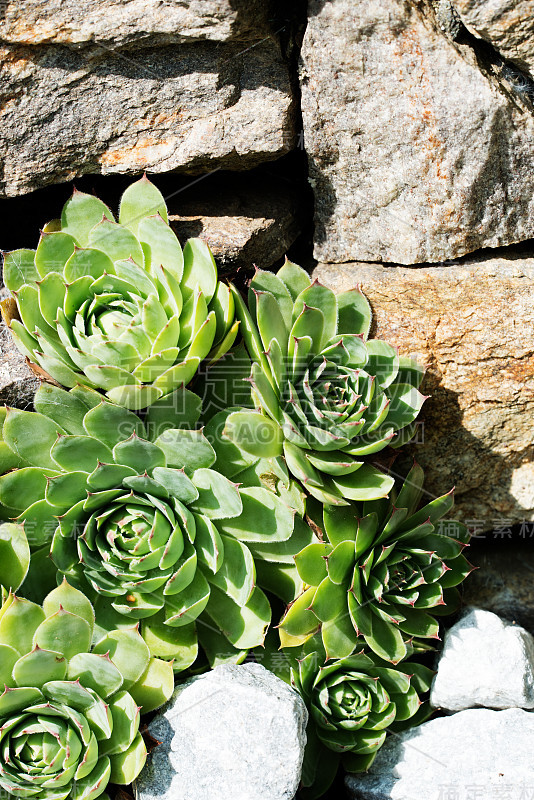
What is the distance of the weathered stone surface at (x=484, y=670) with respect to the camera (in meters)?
2.66

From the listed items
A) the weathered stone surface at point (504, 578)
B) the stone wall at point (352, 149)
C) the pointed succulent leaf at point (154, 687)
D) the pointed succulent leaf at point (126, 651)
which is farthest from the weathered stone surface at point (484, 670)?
the pointed succulent leaf at point (126, 651)

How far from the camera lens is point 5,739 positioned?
208 centimetres

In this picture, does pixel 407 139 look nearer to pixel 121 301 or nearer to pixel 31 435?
pixel 121 301

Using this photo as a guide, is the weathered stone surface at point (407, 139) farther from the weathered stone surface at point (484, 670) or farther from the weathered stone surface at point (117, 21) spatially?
the weathered stone surface at point (484, 670)

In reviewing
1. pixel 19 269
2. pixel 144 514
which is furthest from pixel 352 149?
pixel 144 514

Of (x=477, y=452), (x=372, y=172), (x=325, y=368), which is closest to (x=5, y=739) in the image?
(x=325, y=368)

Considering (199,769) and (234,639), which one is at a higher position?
(234,639)

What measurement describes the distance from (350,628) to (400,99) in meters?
1.88

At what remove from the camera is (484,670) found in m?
2.67

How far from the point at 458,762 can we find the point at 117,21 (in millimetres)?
2782

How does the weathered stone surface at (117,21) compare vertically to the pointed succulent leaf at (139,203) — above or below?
above

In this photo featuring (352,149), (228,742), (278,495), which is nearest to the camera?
(228,742)

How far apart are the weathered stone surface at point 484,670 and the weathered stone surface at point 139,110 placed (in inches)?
78.0

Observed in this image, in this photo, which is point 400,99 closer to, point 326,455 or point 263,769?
point 326,455
